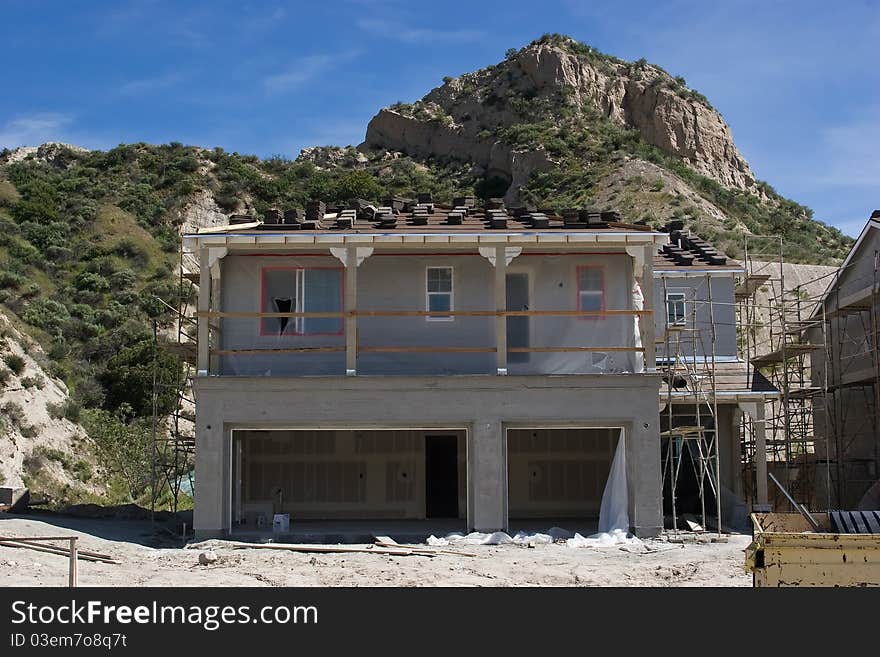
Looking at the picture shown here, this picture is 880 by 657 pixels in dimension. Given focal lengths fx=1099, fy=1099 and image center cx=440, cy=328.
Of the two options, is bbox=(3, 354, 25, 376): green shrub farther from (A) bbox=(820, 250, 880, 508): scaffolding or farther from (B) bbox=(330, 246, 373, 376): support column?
(A) bbox=(820, 250, 880, 508): scaffolding

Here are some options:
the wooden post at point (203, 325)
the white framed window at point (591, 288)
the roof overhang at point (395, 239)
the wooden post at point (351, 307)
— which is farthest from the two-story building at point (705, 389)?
the wooden post at point (203, 325)

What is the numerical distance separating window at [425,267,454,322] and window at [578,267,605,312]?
2.86 metres

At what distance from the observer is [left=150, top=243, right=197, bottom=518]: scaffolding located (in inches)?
986

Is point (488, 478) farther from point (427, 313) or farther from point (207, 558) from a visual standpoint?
point (207, 558)

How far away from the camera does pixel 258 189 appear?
3056 inches

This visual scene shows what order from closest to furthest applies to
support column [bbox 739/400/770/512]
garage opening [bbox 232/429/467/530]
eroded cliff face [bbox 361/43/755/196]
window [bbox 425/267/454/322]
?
window [bbox 425/267/454/322] → support column [bbox 739/400/770/512] → garage opening [bbox 232/429/467/530] → eroded cliff face [bbox 361/43/755/196]

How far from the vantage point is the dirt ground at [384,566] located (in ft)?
52.9

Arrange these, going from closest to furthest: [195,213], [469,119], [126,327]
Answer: [126,327]
[195,213]
[469,119]

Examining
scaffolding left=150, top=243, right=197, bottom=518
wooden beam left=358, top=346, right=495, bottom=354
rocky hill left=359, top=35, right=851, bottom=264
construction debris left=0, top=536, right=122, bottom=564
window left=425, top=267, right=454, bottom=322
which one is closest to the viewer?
construction debris left=0, top=536, right=122, bottom=564

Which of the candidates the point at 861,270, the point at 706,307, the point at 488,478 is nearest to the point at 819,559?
the point at 488,478

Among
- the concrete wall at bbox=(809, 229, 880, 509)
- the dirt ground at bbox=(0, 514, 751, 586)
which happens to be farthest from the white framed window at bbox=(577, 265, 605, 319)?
the concrete wall at bbox=(809, 229, 880, 509)
